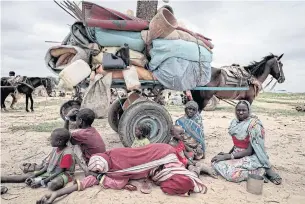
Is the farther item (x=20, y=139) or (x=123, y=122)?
(x=20, y=139)

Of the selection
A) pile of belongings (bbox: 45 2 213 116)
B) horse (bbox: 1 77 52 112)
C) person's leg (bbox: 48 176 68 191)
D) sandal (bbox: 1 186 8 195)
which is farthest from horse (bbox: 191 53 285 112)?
horse (bbox: 1 77 52 112)

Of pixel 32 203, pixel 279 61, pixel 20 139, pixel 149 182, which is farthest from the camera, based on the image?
pixel 279 61

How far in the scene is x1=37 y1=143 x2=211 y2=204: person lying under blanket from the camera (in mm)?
3342

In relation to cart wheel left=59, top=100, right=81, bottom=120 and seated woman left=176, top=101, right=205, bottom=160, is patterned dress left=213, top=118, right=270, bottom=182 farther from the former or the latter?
cart wheel left=59, top=100, right=81, bottom=120

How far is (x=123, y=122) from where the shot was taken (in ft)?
14.9

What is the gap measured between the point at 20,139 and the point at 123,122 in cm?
337

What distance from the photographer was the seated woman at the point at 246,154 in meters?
3.98

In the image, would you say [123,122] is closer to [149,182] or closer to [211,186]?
[149,182]

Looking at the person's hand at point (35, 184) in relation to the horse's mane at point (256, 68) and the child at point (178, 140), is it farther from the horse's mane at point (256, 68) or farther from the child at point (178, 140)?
the horse's mane at point (256, 68)

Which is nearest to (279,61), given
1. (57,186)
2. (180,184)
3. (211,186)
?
(211,186)

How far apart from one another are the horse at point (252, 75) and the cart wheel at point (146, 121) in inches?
72.0

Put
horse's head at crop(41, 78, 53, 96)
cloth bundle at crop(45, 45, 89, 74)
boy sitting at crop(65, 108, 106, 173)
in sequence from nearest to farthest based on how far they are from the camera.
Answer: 1. boy sitting at crop(65, 108, 106, 173)
2. cloth bundle at crop(45, 45, 89, 74)
3. horse's head at crop(41, 78, 53, 96)

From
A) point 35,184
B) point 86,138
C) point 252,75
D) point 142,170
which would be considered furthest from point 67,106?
point 252,75

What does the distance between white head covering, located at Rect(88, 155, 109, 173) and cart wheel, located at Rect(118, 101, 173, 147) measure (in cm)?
118
